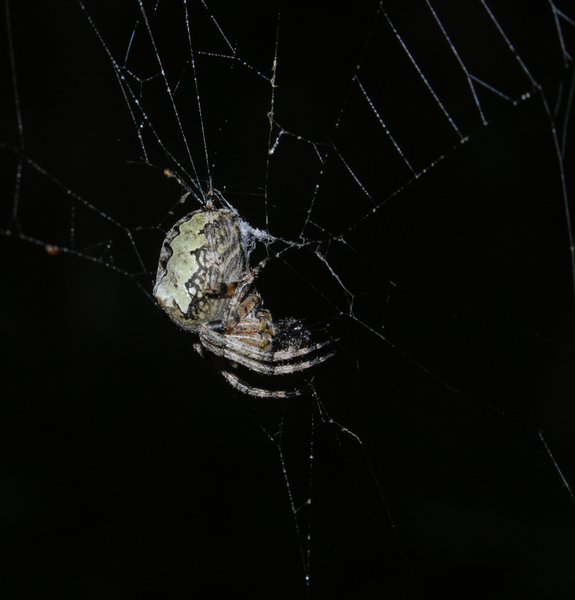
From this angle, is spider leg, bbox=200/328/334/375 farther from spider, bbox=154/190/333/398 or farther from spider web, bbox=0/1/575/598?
spider web, bbox=0/1/575/598

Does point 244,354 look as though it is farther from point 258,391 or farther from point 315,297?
point 315,297

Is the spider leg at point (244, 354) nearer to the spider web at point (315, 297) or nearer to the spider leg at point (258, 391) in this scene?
the spider leg at point (258, 391)

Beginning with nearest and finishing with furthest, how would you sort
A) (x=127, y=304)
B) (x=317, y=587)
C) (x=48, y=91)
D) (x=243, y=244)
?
(x=243, y=244), (x=317, y=587), (x=48, y=91), (x=127, y=304)

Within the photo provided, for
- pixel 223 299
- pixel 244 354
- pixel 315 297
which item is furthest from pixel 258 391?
pixel 315 297

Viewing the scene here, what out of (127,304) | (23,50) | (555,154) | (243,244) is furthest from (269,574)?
(23,50)

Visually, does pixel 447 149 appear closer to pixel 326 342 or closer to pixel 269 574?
pixel 326 342

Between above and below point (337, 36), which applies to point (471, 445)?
below

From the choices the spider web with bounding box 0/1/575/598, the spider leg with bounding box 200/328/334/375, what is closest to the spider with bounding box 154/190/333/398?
the spider leg with bounding box 200/328/334/375

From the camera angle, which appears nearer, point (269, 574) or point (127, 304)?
point (269, 574)
